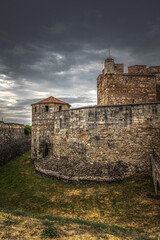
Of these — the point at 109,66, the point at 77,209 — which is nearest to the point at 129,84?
the point at 109,66

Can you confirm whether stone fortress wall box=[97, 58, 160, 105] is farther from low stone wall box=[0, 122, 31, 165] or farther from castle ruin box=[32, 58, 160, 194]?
low stone wall box=[0, 122, 31, 165]

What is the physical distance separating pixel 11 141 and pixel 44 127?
801 centimetres

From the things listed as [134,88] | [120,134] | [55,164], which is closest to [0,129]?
[55,164]

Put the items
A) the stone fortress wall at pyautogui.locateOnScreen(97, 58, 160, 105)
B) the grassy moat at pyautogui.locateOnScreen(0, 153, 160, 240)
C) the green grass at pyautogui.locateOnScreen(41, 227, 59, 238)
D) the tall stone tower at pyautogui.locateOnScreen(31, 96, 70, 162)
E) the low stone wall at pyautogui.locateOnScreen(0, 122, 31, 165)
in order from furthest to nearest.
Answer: the low stone wall at pyautogui.locateOnScreen(0, 122, 31, 165) → the tall stone tower at pyautogui.locateOnScreen(31, 96, 70, 162) → the stone fortress wall at pyautogui.locateOnScreen(97, 58, 160, 105) → the grassy moat at pyautogui.locateOnScreen(0, 153, 160, 240) → the green grass at pyautogui.locateOnScreen(41, 227, 59, 238)

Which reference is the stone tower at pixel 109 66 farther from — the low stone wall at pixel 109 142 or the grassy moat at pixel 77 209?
the grassy moat at pixel 77 209

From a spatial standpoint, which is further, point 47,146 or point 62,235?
point 47,146

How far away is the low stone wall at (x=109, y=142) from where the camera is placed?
44.1 ft

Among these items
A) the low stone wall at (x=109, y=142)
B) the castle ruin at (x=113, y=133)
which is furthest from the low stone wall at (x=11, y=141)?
the low stone wall at (x=109, y=142)

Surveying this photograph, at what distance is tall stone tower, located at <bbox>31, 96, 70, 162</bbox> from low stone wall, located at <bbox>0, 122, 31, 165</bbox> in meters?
4.63

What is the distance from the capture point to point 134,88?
64.6 ft

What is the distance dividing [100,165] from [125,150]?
2505 mm

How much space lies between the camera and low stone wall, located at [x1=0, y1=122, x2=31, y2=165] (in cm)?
2357

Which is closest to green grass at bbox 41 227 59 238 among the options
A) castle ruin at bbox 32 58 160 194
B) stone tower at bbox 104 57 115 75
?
castle ruin at bbox 32 58 160 194

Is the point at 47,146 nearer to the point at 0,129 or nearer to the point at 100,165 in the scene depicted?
the point at 0,129
